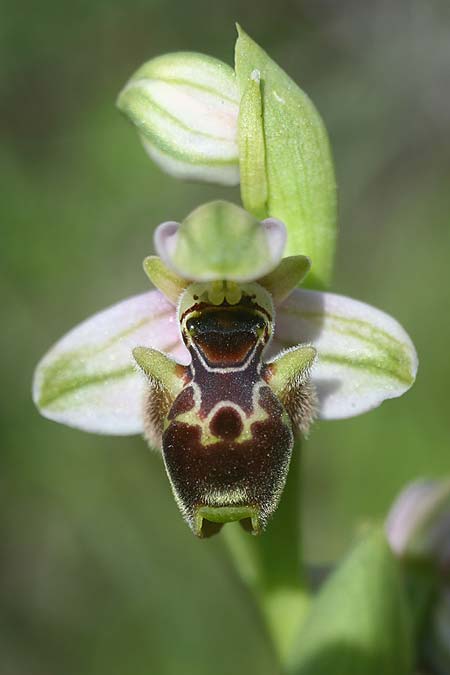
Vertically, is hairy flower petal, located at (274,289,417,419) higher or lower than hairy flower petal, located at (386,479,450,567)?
higher

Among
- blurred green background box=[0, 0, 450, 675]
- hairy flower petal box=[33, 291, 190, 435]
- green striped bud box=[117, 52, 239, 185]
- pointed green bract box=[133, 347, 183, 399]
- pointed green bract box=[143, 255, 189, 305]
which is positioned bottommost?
blurred green background box=[0, 0, 450, 675]

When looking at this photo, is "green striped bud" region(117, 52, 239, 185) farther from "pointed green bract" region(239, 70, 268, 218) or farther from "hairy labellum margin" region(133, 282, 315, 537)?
"hairy labellum margin" region(133, 282, 315, 537)

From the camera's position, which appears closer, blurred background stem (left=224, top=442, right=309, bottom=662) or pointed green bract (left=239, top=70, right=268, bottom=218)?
pointed green bract (left=239, top=70, right=268, bottom=218)

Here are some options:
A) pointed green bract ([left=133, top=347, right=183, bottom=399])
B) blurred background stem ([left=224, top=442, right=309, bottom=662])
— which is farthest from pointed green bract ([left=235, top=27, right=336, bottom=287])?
blurred background stem ([left=224, top=442, right=309, bottom=662])

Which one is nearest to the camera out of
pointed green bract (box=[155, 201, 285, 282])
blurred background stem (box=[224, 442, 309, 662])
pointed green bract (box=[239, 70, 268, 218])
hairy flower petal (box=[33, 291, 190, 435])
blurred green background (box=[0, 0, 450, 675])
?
pointed green bract (box=[155, 201, 285, 282])

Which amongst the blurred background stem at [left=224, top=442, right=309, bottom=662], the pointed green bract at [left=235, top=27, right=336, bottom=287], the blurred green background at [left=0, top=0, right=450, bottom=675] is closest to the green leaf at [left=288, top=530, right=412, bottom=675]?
the blurred background stem at [left=224, top=442, right=309, bottom=662]

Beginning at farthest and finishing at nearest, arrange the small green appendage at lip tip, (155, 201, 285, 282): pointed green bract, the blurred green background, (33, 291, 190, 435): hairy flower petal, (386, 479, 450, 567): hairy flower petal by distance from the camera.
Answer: the blurred green background → (386, 479, 450, 567): hairy flower petal → (33, 291, 190, 435): hairy flower petal → (155, 201, 285, 282): pointed green bract → the small green appendage at lip tip
